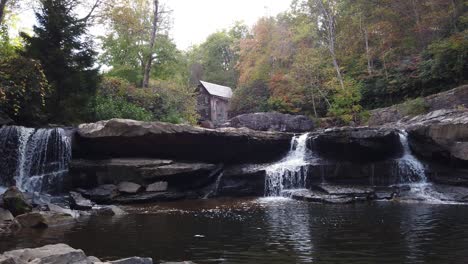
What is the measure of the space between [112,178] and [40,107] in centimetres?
483

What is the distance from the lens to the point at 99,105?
21.3m

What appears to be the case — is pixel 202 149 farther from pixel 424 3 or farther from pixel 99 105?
pixel 424 3

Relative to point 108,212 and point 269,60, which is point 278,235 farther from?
point 269,60

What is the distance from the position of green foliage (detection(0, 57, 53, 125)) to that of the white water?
14734mm

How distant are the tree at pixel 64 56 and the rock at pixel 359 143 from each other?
1161 cm

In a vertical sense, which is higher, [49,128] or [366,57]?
[366,57]

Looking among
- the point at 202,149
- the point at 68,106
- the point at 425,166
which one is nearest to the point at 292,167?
the point at 202,149

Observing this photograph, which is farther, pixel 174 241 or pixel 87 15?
pixel 87 15

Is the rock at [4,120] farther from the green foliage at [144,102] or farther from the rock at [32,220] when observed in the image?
the rock at [32,220]

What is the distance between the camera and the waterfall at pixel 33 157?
16.3 m

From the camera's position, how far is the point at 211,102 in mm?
45312

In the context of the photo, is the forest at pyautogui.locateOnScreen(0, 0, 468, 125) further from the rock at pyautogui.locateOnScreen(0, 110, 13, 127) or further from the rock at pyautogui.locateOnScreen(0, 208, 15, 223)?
the rock at pyautogui.locateOnScreen(0, 208, 15, 223)

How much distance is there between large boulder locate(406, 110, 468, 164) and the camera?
16.3 m

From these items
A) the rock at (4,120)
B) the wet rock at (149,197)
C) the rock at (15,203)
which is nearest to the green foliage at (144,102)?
the rock at (4,120)
